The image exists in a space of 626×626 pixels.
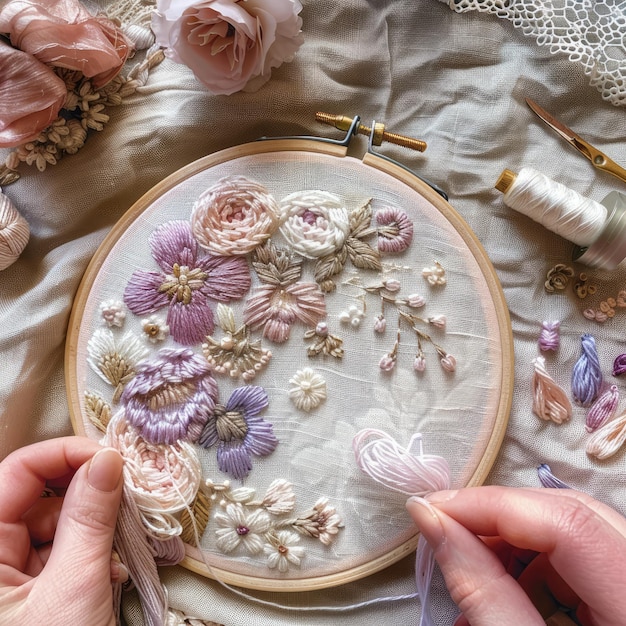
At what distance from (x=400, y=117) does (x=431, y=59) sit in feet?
0.38

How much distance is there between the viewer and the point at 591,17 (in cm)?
108

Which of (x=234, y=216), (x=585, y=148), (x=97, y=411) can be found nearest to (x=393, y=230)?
(x=234, y=216)

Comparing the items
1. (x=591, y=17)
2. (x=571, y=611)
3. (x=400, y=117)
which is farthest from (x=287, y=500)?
(x=591, y=17)

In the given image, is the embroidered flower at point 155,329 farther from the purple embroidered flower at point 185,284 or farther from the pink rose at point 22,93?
the pink rose at point 22,93

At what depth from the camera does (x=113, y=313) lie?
41.0 inches

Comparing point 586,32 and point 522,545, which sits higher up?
point 586,32

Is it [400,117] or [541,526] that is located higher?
[400,117]

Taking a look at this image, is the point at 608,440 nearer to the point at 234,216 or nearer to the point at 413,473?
the point at 413,473

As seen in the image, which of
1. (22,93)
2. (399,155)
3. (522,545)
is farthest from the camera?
(399,155)

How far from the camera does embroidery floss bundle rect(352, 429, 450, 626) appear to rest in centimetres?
96

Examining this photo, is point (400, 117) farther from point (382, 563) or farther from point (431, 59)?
point (382, 563)

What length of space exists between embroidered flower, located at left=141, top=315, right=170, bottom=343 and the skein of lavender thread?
65 cm

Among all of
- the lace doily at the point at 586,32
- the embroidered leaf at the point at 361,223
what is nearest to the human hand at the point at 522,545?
the embroidered leaf at the point at 361,223

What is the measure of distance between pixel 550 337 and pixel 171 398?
0.65 metres
